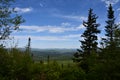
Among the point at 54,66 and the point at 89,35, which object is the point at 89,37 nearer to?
the point at 89,35

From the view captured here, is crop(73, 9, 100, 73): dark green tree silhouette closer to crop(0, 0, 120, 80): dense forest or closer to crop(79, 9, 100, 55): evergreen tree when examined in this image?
crop(79, 9, 100, 55): evergreen tree

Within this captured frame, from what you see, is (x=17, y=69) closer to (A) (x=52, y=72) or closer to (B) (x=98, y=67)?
(A) (x=52, y=72)

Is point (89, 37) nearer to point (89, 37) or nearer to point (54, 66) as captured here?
point (89, 37)

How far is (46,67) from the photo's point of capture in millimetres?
18016

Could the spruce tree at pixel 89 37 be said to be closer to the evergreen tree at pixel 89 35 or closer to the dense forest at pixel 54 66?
the evergreen tree at pixel 89 35

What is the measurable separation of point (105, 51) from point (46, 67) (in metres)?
4.50

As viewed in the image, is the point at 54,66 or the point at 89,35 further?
the point at 89,35

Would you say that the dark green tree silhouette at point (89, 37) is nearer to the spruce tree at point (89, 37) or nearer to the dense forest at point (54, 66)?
the spruce tree at point (89, 37)

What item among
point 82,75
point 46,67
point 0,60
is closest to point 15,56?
point 0,60

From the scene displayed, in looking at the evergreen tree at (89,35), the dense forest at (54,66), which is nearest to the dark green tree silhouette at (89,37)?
the evergreen tree at (89,35)

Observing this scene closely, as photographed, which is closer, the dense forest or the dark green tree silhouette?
the dense forest

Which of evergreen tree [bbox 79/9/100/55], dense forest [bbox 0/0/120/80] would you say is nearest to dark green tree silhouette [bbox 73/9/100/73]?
evergreen tree [bbox 79/9/100/55]

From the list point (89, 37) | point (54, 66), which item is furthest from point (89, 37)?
point (54, 66)

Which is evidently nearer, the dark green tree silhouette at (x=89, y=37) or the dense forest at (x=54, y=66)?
the dense forest at (x=54, y=66)
